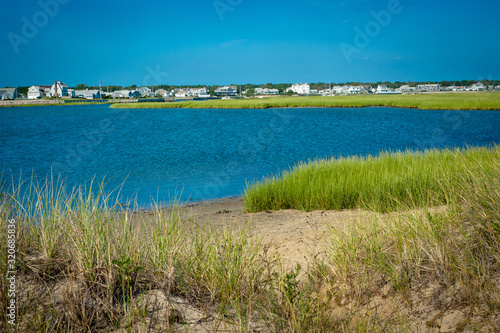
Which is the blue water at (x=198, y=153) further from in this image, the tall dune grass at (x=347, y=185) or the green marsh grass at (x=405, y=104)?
the green marsh grass at (x=405, y=104)

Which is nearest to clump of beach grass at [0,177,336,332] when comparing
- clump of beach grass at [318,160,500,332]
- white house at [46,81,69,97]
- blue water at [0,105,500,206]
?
clump of beach grass at [318,160,500,332]

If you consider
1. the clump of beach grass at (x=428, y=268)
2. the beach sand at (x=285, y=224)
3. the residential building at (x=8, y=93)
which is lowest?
the beach sand at (x=285, y=224)

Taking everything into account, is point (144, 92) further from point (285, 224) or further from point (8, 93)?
point (285, 224)

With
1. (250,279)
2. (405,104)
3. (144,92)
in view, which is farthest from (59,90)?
(250,279)

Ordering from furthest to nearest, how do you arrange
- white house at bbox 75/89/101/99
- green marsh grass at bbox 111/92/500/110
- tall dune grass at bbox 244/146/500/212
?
1. white house at bbox 75/89/101/99
2. green marsh grass at bbox 111/92/500/110
3. tall dune grass at bbox 244/146/500/212

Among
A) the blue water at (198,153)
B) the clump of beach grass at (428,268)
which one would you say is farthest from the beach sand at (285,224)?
the blue water at (198,153)

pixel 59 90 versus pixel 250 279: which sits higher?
pixel 59 90

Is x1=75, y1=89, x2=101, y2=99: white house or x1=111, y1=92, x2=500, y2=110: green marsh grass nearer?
x1=111, y1=92, x2=500, y2=110: green marsh grass

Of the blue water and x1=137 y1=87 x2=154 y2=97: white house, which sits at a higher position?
x1=137 y1=87 x2=154 y2=97: white house

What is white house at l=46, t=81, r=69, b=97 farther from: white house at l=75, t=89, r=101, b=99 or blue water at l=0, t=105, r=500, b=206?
blue water at l=0, t=105, r=500, b=206

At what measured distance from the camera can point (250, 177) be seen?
1561cm

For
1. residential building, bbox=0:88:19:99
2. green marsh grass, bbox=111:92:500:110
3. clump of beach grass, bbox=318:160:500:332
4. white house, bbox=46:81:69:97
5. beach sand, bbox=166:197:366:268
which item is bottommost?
beach sand, bbox=166:197:366:268

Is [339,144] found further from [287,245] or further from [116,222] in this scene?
[116,222]

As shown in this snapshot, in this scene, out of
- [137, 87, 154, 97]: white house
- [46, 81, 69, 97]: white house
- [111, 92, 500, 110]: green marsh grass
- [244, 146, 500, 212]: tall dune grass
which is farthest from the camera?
[137, 87, 154, 97]: white house
